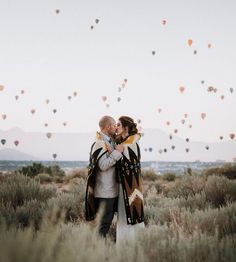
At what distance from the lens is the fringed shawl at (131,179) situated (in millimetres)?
5633

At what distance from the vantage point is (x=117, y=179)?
5.75m

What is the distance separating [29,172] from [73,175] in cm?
316

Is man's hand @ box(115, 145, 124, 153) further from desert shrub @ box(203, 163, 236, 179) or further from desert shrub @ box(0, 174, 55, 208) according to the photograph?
desert shrub @ box(203, 163, 236, 179)

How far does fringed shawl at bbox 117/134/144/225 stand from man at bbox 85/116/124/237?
135 mm

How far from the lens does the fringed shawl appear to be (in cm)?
563

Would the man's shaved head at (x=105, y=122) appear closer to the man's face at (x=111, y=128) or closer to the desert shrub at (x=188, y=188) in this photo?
the man's face at (x=111, y=128)

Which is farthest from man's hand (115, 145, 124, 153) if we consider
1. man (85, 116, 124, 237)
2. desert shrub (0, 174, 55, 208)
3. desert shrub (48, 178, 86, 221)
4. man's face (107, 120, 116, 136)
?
desert shrub (0, 174, 55, 208)

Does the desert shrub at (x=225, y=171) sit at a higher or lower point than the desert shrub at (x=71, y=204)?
higher

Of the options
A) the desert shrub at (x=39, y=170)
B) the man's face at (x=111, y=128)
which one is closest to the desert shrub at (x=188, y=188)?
the man's face at (x=111, y=128)

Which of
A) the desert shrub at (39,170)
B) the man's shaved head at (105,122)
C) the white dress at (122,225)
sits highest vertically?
the man's shaved head at (105,122)

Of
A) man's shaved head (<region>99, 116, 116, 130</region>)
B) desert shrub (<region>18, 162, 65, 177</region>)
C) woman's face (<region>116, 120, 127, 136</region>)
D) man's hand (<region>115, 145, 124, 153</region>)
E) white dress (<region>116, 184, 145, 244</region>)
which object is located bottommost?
white dress (<region>116, 184, 145, 244</region>)

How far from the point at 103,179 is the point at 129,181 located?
1.11ft

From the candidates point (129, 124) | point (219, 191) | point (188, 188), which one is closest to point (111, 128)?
point (129, 124)

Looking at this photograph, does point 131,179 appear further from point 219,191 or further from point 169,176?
point 169,176
